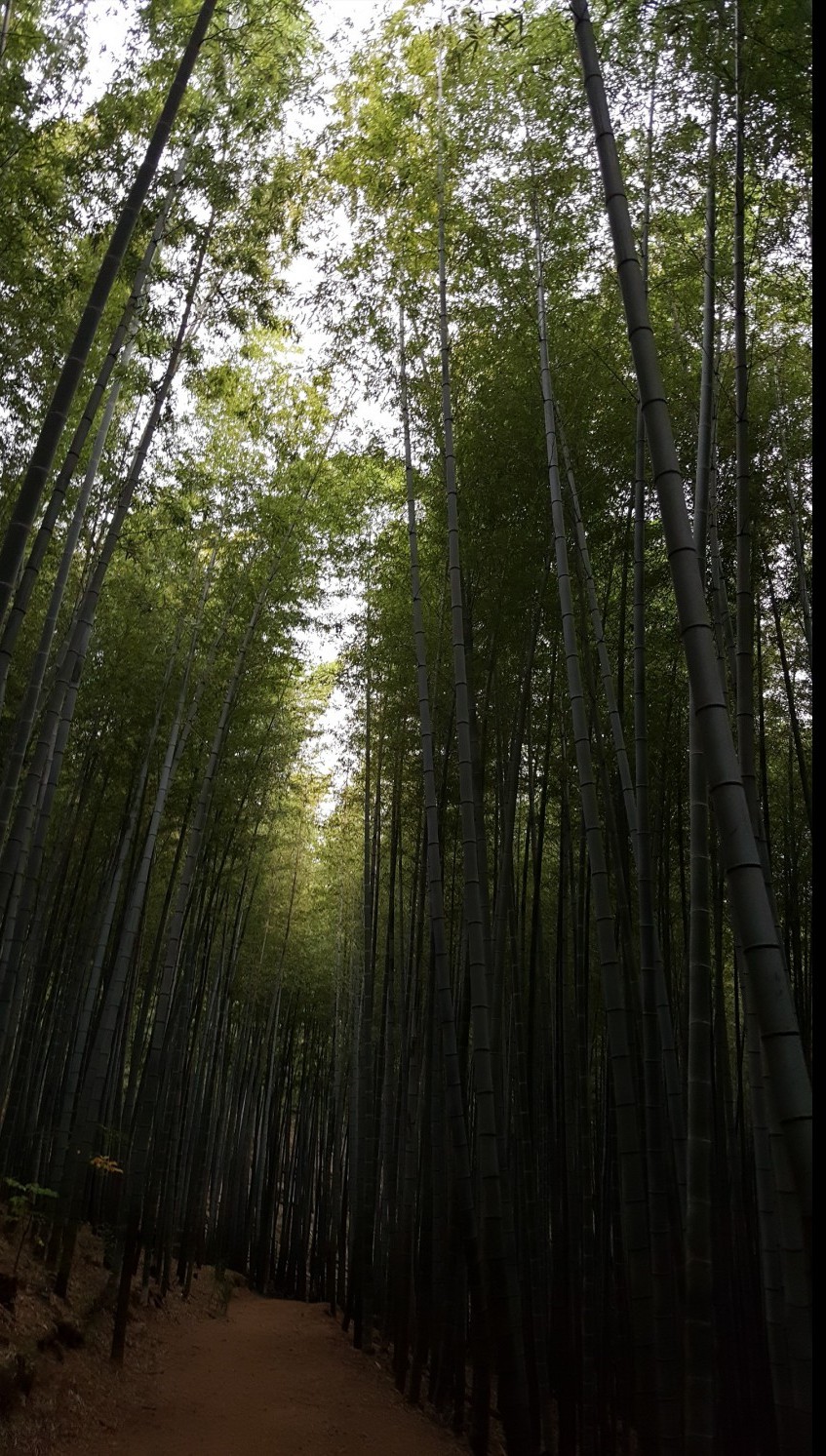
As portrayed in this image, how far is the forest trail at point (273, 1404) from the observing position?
4.85 m

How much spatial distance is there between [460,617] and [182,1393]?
4846mm

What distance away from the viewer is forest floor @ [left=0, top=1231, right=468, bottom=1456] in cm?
452

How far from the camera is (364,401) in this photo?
19.9ft

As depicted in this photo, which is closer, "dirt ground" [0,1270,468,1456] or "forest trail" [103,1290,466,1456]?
"dirt ground" [0,1270,468,1456]

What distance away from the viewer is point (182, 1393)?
5480 millimetres

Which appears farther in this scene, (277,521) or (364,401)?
(277,521)

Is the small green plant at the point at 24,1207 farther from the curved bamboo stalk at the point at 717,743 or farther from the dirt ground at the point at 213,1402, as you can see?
the curved bamboo stalk at the point at 717,743

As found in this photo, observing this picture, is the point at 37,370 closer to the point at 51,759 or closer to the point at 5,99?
the point at 5,99

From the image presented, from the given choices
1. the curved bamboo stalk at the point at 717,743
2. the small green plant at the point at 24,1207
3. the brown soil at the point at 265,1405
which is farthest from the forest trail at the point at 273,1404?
the curved bamboo stalk at the point at 717,743

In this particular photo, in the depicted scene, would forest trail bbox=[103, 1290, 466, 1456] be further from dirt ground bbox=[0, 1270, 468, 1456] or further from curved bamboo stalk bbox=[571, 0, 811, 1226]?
curved bamboo stalk bbox=[571, 0, 811, 1226]

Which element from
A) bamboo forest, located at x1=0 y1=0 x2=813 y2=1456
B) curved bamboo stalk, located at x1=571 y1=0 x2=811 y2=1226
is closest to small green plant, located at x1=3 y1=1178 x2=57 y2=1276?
bamboo forest, located at x1=0 y1=0 x2=813 y2=1456

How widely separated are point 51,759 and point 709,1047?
3.60 meters

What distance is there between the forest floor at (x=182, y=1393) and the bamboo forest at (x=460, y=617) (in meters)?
0.11

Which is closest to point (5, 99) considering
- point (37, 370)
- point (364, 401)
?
point (37, 370)
